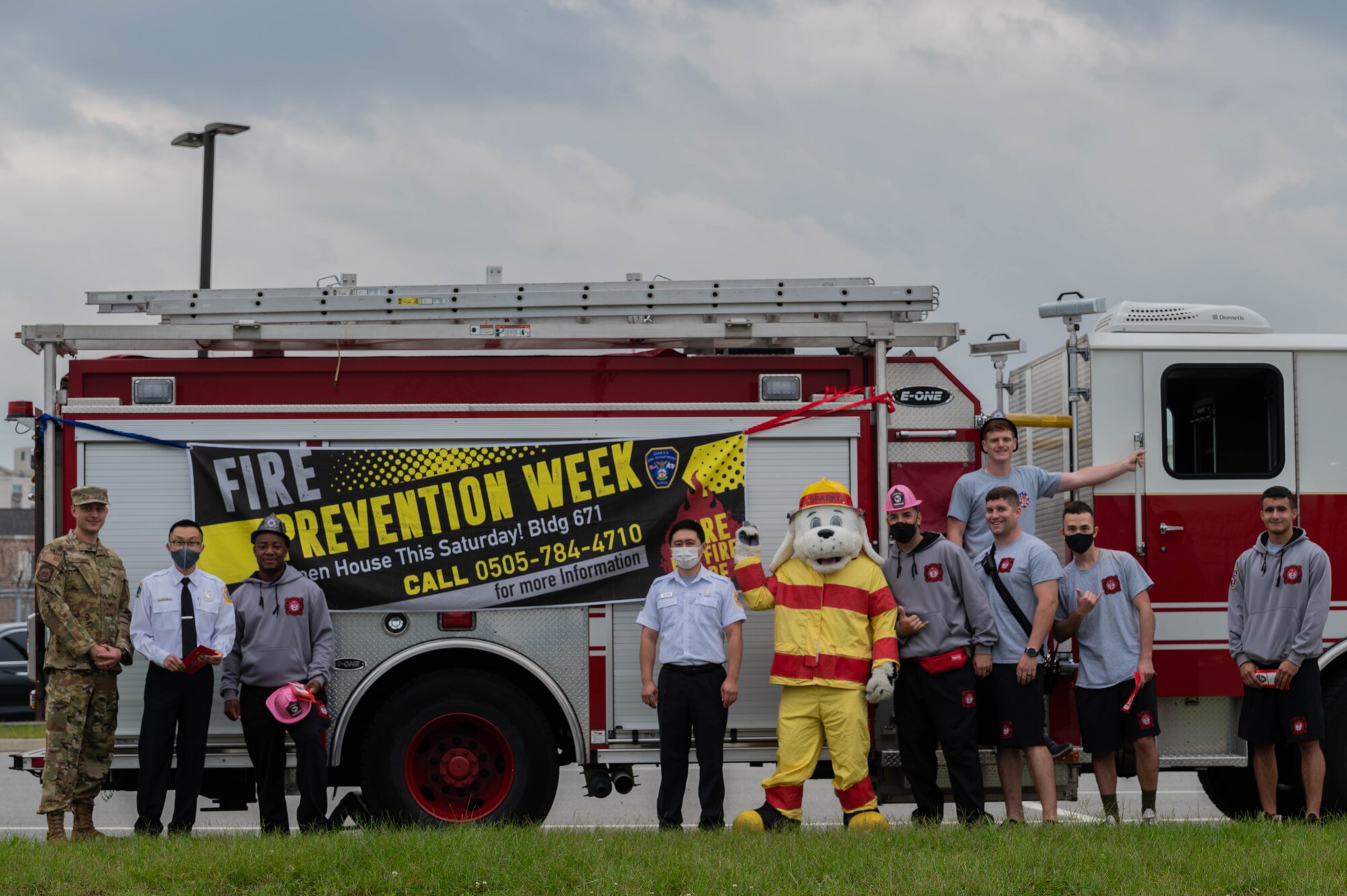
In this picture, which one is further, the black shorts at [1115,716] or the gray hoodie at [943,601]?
the black shorts at [1115,716]

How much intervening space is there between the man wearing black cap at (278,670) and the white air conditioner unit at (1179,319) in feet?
15.2

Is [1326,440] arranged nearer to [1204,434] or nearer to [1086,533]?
[1204,434]

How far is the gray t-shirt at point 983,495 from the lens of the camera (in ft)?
25.0

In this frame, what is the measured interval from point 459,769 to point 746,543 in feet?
6.41

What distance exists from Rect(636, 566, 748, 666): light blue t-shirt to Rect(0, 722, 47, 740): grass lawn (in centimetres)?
1005

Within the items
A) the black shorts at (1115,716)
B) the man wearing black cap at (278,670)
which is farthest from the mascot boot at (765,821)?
the man wearing black cap at (278,670)

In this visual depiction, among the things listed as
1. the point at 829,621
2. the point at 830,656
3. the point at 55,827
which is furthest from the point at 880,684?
the point at 55,827

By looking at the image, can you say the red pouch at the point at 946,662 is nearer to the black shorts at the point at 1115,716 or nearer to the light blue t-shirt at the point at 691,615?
the black shorts at the point at 1115,716

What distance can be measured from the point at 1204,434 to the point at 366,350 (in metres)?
4.68

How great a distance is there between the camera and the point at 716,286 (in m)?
7.87

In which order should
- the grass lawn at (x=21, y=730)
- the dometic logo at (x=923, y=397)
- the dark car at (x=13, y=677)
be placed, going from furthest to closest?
the dark car at (x=13, y=677), the grass lawn at (x=21, y=730), the dometic logo at (x=923, y=397)

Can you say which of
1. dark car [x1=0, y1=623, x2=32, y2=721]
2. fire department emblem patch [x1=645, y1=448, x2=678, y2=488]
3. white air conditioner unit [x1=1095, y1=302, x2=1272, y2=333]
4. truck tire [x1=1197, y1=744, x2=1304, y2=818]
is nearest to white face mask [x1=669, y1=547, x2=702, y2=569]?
fire department emblem patch [x1=645, y1=448, x2=678, y2=488]

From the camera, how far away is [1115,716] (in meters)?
7.36

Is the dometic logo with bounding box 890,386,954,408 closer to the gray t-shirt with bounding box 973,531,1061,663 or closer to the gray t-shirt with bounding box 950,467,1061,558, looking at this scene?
the gray t-shirt with bounding box 950,467,1061,558
